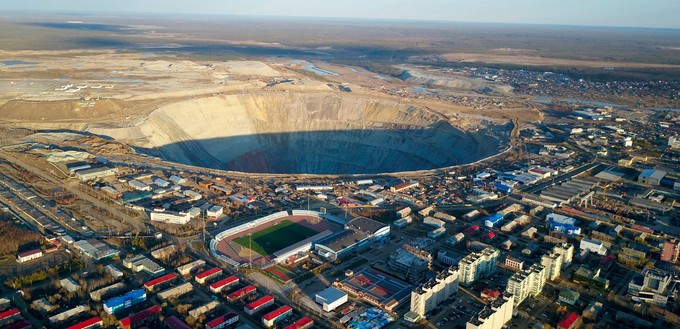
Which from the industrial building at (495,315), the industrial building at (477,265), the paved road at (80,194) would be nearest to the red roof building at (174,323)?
the paved road at (80,194)

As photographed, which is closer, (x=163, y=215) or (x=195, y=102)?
(x=163, y=215)

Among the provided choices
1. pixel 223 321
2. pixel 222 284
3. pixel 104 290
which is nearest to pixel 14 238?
pixel 104 290

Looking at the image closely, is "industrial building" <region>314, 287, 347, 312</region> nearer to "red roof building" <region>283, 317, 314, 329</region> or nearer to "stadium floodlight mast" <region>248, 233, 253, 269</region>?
"red roof building" <region>283, 317, 314, 329</region>

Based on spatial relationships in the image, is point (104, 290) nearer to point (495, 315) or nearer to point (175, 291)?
point (175, 291)

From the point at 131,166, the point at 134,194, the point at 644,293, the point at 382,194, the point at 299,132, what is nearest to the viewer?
the point at 644,293

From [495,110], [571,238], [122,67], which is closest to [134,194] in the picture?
[571,238]

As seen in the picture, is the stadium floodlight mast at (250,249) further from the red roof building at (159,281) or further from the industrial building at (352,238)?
the red roof building at (159,281)

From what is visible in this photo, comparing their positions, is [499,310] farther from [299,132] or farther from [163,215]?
[299,132]
